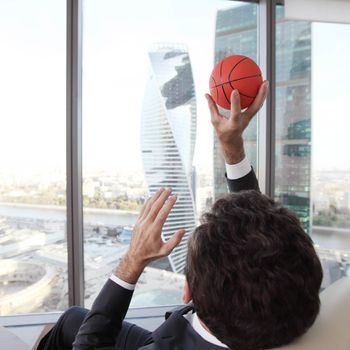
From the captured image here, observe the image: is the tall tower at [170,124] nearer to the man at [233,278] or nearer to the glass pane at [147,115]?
the glass pane at [147,115]

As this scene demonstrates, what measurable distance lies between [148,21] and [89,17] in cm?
40

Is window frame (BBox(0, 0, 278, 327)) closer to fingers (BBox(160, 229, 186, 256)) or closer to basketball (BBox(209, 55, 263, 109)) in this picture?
basketball (BBox(209, 55, 263, 109))

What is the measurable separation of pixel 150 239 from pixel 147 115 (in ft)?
5.77

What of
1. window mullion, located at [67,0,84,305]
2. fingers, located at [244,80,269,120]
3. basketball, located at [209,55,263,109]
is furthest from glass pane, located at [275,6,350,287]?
fingers, located at [244,80,269,120]

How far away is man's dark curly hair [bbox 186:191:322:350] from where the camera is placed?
0.60 m

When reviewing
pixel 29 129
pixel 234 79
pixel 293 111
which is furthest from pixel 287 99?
pixel 29 129

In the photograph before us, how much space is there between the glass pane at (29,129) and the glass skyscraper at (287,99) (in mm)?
1132

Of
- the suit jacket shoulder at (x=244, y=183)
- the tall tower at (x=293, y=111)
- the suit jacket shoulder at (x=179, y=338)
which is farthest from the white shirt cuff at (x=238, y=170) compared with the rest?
the tall tower at (x=293, y=111)

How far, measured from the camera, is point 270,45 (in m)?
2.47

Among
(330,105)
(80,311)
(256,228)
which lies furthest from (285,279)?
(330,105)

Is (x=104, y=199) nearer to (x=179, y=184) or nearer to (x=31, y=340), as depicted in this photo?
(x=179, y=184)

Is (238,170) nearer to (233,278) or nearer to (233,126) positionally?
(233,126)

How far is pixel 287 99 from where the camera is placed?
2635 millimetres

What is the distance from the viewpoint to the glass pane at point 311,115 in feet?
8.59
